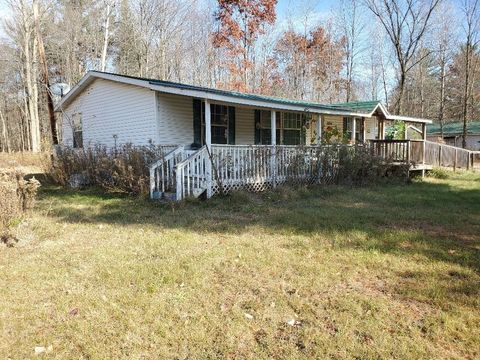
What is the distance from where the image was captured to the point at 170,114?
38.5 ft

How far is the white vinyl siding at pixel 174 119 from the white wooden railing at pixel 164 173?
2.28 metres

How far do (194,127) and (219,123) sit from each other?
42.1 inches

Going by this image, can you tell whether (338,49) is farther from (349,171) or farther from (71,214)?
(71,214)

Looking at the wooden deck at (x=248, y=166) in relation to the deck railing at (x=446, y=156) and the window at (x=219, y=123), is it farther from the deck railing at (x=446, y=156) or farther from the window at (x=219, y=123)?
the window at (x=219, y=123)

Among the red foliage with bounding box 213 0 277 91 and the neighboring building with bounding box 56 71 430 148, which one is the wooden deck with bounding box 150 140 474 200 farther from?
the red foliage with bounding box 213 0 277 91

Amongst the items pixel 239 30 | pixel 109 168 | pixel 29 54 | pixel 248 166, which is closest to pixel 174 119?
pixel 109 168

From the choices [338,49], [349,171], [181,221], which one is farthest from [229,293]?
[338,49]

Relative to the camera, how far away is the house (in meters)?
9.44

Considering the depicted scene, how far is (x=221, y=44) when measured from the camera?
27.7 meters

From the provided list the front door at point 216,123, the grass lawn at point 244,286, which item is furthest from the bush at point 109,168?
the grass lawn at point 244,286

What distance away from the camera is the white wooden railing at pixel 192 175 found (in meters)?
8.67

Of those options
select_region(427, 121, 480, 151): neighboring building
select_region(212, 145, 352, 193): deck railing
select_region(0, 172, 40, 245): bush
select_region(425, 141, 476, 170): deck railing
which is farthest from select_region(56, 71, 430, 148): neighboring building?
select_region(427, 121, 480, 151): neighboring building

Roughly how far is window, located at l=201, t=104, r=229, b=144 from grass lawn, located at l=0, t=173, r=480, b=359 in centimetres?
614

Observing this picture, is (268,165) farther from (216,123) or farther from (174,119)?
(174,119)
